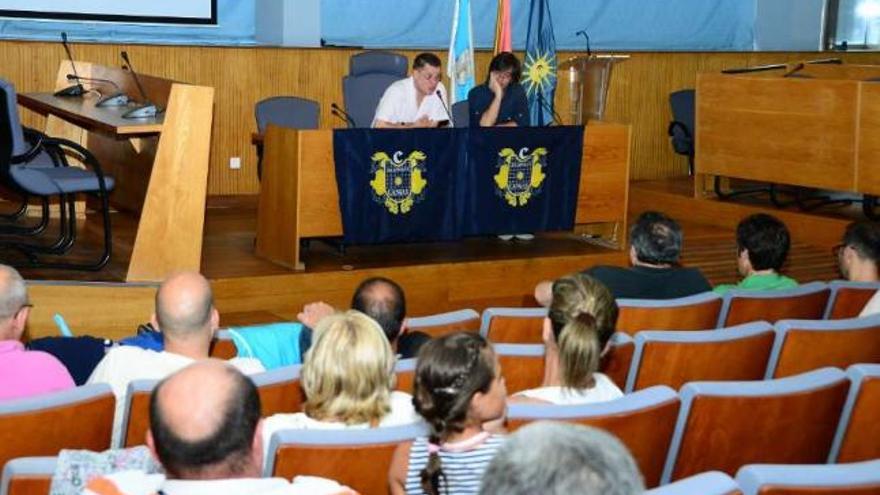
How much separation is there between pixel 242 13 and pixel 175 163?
450cm

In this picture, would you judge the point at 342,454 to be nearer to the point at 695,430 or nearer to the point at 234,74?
the point at 695,430

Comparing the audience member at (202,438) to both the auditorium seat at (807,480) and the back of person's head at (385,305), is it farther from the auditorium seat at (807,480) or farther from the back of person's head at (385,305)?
the back of person's head at (385,305)

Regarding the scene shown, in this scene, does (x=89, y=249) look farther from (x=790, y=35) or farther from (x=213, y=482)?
(x=790, y=35)

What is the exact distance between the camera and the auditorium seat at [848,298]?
5055 millimetres

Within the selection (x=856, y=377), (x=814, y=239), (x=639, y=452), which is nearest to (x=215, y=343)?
(x=639, y=452)

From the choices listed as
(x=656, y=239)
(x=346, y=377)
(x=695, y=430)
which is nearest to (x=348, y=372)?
(x=346, y=377)

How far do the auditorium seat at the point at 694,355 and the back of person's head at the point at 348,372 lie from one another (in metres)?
1.15

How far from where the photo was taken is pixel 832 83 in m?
8.98

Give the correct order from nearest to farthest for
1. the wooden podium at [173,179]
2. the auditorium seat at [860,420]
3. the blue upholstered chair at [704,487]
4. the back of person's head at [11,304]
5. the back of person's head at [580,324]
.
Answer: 1. the blue upholstered chair at [704,487]
2. the back of person's head at [580,324]
3. the auditorium seat at [860,420]
4. the back of person's head at [11,304]
5. the wooden podium at [173,179]

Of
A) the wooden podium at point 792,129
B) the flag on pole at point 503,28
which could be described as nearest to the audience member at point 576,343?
the wooden podium at point 792,129

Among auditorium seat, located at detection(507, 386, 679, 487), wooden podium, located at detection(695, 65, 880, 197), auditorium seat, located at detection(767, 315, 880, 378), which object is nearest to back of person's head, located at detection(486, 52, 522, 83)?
wooden podium, located at detection(695, 65, 880, 197)

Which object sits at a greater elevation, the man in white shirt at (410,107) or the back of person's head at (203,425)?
the man in white shirt at (410,107)

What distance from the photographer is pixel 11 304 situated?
371 centimetres

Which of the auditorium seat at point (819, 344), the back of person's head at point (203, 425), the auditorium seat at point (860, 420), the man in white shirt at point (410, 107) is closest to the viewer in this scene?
the back of person's head at point (203, 425)
